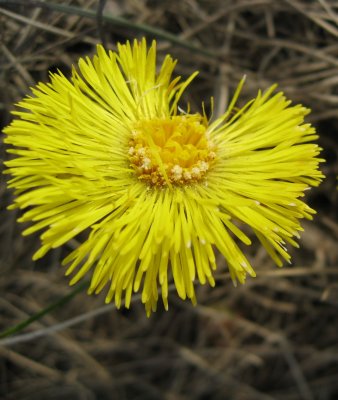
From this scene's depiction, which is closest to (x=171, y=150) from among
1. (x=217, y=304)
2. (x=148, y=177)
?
(x=148, y=177)

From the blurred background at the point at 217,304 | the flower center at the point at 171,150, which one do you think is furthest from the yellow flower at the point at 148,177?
the blurred background at the point at 217,304

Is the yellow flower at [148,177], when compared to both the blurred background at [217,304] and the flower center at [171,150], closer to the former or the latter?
the flower center at [171,150]

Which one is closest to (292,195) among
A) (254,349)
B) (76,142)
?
(76,142)

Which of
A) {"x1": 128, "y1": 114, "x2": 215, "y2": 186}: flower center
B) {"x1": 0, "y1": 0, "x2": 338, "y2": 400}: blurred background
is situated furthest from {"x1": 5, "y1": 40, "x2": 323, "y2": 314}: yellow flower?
{"x1": 0, "y1": 0, "x2": 338, "y2": 400}: blurred background

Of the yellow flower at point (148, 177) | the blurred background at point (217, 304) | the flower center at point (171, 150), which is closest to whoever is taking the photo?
the yellow flower at point (148, 177)

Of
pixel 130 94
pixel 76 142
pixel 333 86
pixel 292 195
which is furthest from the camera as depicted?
pixel 333 86

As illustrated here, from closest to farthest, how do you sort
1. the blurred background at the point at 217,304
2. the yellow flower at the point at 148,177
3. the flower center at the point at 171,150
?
the yellow flower at the point at 148,177 < the flower center at the point at 171,150 < the blurred background at the point at 217,304

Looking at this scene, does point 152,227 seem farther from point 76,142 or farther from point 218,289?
point 218,289
